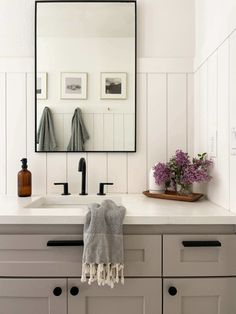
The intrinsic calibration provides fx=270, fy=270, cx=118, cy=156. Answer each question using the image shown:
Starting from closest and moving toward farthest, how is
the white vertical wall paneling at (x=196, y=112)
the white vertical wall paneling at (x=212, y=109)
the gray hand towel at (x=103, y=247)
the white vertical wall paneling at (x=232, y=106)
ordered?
1. the gray hand towel at (x=103, y=247)
2. the white vertical wall paneling at (x=232, y=106)
3. the white vertical wall paneling at (x=212, y=109)
4. the white vertical wall paneling at (x=196, y=112)

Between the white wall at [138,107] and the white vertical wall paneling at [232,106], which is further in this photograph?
the white wall at [138,107]

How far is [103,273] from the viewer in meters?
1.07

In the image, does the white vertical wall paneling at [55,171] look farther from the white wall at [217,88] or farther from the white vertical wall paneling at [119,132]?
the white wall at [217,88]

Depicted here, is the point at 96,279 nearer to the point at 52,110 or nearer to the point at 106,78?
the point at 52,110

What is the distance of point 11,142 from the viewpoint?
172 cm

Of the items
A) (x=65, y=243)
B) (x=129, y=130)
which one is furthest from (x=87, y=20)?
(x=65, y=243)

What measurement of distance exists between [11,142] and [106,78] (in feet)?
2.38

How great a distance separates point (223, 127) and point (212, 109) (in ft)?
0.59

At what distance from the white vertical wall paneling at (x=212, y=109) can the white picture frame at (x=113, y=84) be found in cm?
51

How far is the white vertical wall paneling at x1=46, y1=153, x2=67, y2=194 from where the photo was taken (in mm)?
1726

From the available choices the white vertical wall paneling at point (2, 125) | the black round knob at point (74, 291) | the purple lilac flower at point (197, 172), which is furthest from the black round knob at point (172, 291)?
the white vertical wall paneling at point (2, 125)

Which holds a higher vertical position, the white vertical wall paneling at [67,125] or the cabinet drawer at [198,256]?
the white vertical wall paneling at [67,125]

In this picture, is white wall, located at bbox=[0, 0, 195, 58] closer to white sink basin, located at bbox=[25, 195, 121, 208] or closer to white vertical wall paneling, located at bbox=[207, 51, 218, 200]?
white vertical wall paneling, located at bbox=[207, 51, 218, 200]

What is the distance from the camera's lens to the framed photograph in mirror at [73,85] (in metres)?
1.68
